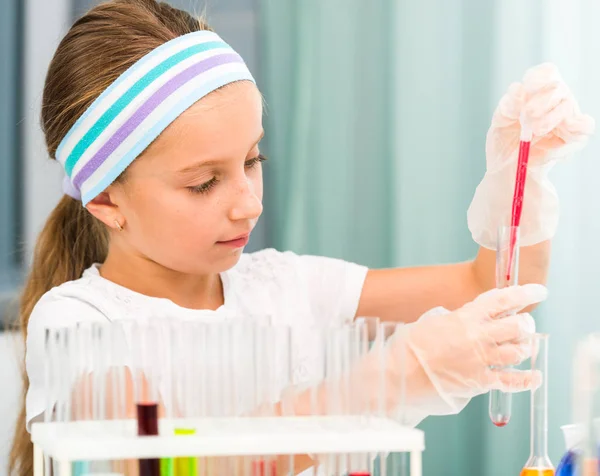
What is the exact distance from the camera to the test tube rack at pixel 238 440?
2.58ft

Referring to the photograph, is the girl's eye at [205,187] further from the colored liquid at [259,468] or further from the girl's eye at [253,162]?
the colored liquid at [259,468]

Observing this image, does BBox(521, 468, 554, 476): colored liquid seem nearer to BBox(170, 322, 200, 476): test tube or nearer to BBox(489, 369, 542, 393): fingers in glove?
BBox(489, 369, 542, 393): fingers in glove

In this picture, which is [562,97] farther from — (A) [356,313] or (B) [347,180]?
(B) [347,180]

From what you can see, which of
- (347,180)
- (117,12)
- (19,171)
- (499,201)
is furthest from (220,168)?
(19,171)

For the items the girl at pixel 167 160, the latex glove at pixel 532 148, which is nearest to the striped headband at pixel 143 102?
the girl at pixel 167 160

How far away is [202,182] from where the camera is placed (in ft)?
4.04

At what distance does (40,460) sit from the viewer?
97 cm

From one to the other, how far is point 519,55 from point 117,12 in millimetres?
885

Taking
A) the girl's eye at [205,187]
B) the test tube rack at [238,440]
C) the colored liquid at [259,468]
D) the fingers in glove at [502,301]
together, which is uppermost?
the girl's eye at [205,187]

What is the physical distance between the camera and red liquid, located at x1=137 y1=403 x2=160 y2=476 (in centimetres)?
81

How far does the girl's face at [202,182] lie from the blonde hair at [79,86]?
4.9 inches

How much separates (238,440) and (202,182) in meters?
0.50

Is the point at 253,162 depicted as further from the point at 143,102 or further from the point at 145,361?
the point at 145,361

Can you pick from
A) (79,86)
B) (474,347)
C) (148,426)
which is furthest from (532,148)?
(148,426)
